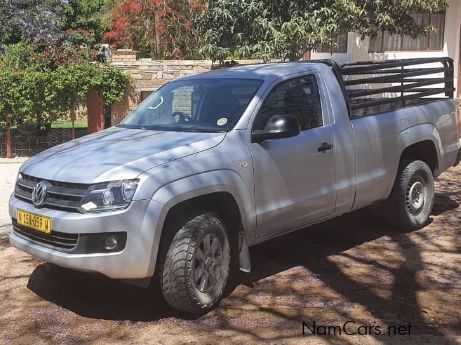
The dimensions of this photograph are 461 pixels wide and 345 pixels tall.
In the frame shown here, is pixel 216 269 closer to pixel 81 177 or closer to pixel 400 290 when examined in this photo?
pixel 81 177

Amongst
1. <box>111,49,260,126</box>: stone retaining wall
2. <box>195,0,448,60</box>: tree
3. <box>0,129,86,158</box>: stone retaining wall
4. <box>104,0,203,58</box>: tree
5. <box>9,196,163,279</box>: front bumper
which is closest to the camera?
<box>9,196,163,279</box>: front bumper

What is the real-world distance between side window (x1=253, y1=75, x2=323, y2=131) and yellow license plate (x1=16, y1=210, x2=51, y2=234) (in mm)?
1833

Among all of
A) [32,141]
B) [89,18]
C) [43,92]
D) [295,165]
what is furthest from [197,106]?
[89,18]

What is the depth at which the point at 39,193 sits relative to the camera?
4406 mm

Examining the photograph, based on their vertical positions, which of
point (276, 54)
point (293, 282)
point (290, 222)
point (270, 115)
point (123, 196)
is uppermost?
point (276, 54)

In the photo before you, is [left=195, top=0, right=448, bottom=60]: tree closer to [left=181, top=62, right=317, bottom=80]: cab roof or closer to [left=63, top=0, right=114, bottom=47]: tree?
[left=181, top=62, right=317, bottom=80]: cab roof

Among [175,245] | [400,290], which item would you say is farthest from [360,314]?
[175,245]

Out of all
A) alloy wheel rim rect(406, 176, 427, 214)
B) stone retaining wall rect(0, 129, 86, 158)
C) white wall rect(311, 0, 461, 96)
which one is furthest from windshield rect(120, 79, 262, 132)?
white wall rect(311, 0, 461, 96)

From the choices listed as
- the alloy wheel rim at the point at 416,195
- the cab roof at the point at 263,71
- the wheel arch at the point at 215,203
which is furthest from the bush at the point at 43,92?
the wheel arch at the point at 215,203

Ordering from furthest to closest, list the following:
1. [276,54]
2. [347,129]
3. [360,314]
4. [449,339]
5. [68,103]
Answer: [68,103], [276,54], [347,129], [360,314], [449,339]

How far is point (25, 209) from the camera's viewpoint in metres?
4.53

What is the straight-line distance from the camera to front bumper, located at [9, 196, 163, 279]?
403 centimetres

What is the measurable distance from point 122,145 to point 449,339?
266 centimetres

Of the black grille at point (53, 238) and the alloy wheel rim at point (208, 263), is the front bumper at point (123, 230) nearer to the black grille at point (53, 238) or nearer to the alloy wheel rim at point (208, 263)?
the black grille at point (53, 238)
